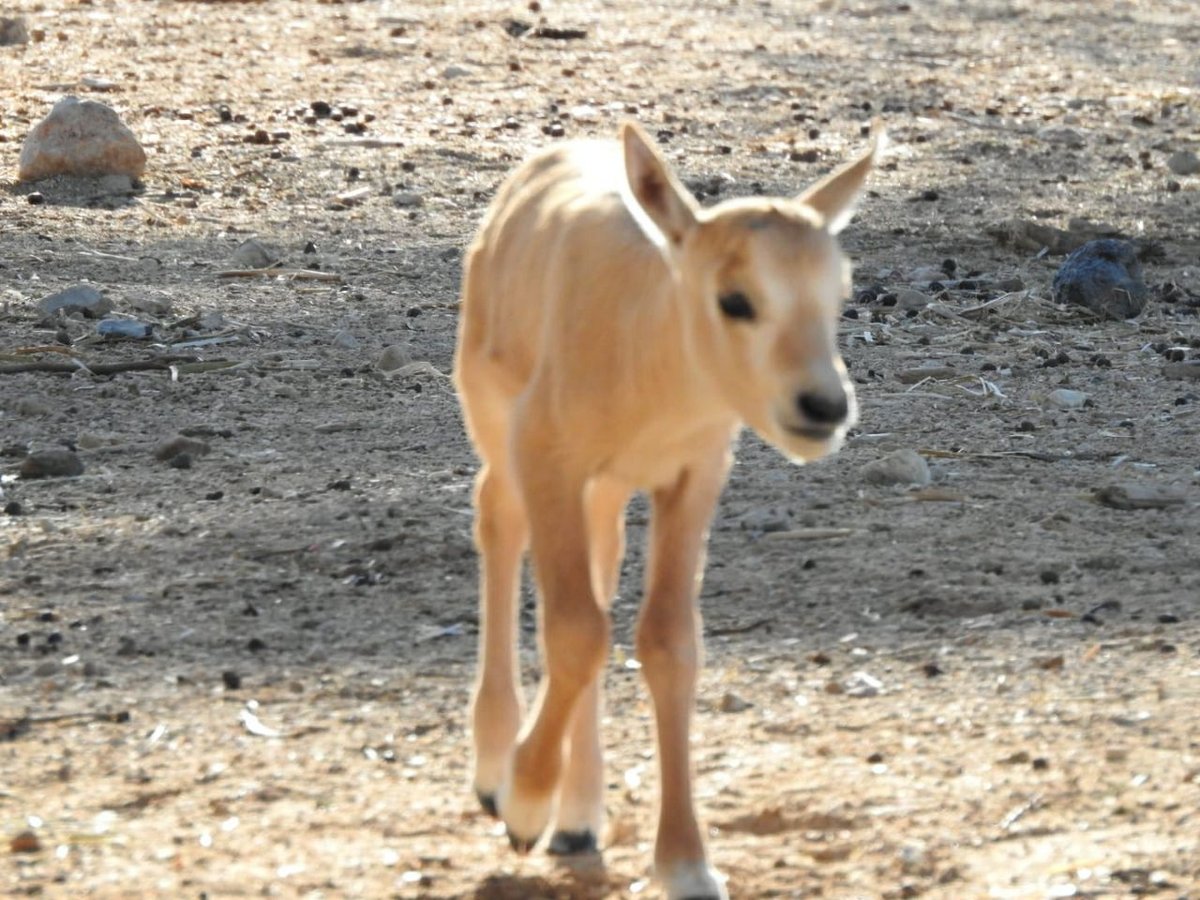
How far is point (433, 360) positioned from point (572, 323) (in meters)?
4.87

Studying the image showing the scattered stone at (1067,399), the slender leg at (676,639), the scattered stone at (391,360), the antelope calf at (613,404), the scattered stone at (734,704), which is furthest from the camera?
the scattered stone at (391,360)

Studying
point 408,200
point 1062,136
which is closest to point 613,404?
point 408,200

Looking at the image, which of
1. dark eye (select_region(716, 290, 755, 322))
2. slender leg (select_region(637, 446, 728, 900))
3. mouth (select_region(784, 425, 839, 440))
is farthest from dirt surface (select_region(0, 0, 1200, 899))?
dark eye (select_region(716, 290, 755, 322))

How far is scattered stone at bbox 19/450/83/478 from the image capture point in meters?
7.79

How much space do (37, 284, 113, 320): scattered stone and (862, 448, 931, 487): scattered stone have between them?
406 cm

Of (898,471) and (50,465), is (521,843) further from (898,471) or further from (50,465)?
(50,465)

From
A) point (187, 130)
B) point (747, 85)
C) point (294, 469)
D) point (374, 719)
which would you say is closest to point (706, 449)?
point (374, 719)

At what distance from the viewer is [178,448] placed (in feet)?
26.4

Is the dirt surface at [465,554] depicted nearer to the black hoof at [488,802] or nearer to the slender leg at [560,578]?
the black hoof at [488,802]

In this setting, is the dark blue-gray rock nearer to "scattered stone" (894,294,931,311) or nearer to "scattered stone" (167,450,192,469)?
"scattered stone" (894,294,931,311)

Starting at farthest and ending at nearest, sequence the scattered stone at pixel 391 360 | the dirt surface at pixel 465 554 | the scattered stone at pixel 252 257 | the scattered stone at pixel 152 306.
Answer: the scattered stone at pixel 252 257 < the scattered stone at pixel 152 306 < the scattered stone at pixel 391 360 < the dirt surface at pixel 465 554

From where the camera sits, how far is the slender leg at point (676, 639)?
15.5 ft

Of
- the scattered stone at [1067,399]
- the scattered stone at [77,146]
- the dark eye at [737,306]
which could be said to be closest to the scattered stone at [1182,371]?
the scattered stone at [1067,399]

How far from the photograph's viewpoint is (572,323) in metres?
4.76
